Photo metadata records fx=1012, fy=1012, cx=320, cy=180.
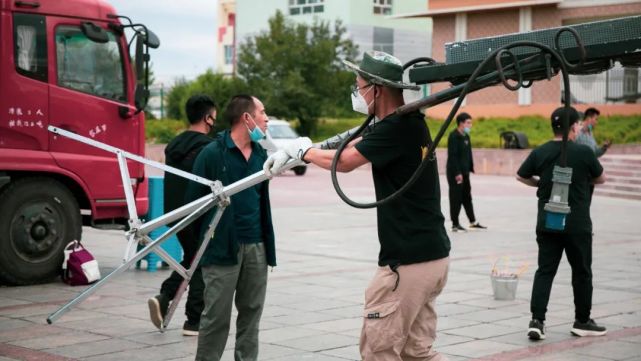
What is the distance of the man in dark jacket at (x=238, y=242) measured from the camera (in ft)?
20.6

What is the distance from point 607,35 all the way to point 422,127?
1.03 m

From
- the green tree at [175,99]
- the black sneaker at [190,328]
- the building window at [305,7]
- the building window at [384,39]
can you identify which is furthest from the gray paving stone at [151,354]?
the building window at [305,7]

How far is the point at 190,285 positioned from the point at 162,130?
41.8 meters

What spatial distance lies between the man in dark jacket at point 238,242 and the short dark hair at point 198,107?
5.52 ft

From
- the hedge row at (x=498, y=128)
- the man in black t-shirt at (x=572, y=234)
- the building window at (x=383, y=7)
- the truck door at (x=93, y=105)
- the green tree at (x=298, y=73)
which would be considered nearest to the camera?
the man in black t-shirt at (x=572, y=234)

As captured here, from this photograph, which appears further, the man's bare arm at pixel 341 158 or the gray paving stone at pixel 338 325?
the gray paving stone at pixel 338 325

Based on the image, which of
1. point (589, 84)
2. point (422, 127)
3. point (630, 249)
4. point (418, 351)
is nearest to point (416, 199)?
point (422, 127)

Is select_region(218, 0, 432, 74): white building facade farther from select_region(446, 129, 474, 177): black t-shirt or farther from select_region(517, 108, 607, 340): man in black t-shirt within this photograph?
select_region(517, 108, 607, 340): man in black t-shirt

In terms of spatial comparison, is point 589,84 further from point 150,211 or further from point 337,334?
point 337,334

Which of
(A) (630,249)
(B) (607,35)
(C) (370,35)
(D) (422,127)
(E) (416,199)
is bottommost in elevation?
(A) (630,249)

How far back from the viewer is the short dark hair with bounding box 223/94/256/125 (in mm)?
6641

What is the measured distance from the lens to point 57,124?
11203 mm

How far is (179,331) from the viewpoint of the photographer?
8336 mm

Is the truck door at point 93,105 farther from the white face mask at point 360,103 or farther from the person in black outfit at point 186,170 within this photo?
the white face mask at point 360,103
